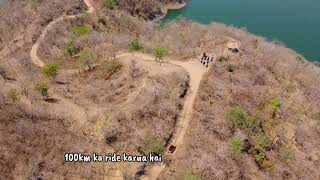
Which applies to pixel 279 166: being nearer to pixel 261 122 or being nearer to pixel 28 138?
pixel 261 122

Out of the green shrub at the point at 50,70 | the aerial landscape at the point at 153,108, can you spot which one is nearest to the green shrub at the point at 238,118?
the aerial landscape at the point at 153,108

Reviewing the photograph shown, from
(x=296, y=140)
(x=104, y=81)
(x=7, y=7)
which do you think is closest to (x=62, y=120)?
(x=104, y=81)

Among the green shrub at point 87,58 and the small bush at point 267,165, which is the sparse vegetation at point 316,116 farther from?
A: the green shrub at point 87,58

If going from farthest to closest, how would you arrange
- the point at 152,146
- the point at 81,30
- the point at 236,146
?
the point at 81,30 → the point at 236,146 → the point at 152,146

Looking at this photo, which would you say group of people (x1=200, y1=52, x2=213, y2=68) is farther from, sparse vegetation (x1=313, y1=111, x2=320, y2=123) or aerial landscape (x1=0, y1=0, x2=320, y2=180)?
sparse vegetation (x1=313, y1=111, x2=320, y2=123)

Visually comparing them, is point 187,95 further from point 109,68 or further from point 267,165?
point 267,165

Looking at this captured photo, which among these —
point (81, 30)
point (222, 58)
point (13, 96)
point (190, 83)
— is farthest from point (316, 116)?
point (81, 30)
